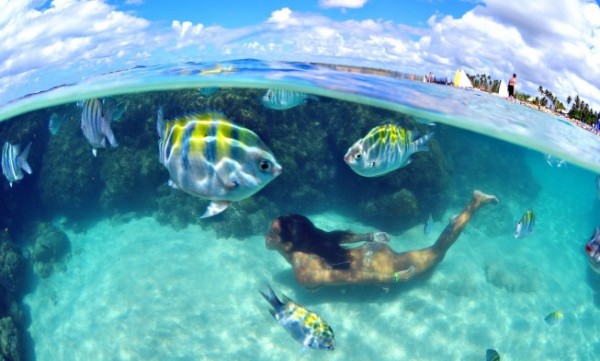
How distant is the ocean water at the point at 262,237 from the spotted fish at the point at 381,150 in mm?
5607

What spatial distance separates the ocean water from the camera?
9391mm

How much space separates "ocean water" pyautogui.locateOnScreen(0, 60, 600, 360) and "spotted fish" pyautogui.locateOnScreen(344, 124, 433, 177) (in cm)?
561

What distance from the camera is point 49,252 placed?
13.4 m

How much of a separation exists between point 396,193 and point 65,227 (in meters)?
13.2

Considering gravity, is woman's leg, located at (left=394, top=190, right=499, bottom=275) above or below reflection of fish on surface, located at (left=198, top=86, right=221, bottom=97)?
below

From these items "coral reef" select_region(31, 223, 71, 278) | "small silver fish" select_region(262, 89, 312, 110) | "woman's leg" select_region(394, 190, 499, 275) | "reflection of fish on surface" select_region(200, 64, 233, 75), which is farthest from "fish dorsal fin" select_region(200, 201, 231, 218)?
"coral reef" select_region(31, 223, 71, 278)

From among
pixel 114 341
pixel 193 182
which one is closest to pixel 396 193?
pixel 114 341

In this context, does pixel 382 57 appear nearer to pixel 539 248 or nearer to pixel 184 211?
pixel 184 211

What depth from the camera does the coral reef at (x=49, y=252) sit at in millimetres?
13073

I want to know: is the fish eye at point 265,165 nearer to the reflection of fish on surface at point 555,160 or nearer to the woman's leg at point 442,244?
the woman's leg at point 442,244

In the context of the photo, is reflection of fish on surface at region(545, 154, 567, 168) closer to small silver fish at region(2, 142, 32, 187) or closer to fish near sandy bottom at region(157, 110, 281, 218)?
fish near sandy bottom at region(157, 110, 281, 218)

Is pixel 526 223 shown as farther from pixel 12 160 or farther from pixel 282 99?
pixel 12 160

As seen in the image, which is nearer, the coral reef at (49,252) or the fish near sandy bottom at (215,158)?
the fish near sandy bottom at (215,158)

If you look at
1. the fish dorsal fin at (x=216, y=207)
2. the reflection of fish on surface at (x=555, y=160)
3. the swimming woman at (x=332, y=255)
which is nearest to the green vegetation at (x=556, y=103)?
the reflection of fish on surface at (x=555, y=160)
